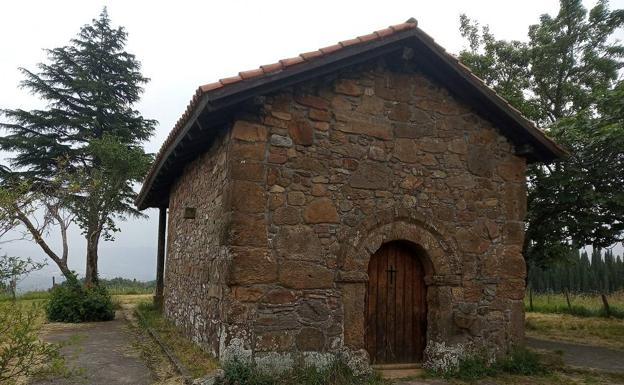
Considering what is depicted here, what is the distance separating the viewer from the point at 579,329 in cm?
1223

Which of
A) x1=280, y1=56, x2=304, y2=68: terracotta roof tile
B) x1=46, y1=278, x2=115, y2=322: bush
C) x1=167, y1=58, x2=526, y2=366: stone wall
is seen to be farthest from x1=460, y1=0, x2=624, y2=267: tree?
x1=46, y1=278, x2=115, y2=322: bush

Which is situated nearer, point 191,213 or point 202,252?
point 202,252

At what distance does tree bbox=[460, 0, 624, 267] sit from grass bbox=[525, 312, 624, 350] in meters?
1.86

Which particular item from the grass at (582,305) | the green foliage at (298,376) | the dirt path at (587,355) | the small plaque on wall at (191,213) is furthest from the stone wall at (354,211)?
the grass at (582,305)

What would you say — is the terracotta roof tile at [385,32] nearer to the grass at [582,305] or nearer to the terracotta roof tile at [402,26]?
the terracotta roof tile at [402,26]

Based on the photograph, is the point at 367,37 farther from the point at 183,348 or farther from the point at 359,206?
the point at 183,348

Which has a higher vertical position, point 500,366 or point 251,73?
point 251,73

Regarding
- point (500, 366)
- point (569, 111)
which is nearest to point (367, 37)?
point (500, 366)

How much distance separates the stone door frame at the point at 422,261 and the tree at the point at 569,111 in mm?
4611

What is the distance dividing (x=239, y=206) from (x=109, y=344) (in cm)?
485

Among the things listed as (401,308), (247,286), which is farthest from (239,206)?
(401,308)

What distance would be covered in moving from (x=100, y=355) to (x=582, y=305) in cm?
1564

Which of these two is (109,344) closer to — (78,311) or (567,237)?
(78,311)

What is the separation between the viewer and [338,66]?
624 cm
